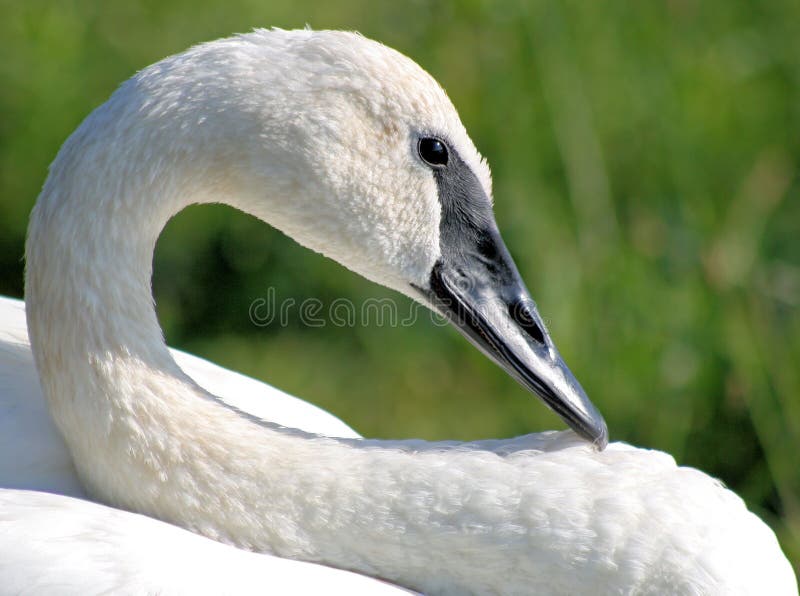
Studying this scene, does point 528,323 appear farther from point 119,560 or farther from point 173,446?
point 119,560

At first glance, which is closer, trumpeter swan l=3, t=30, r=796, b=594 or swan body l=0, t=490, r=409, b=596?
swan body l=0, t=490, r=409, b=596

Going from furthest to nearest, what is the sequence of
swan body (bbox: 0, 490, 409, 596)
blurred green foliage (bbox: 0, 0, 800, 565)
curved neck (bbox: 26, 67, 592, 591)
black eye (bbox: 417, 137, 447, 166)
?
1. blurred green foliage (bbox: 0, 0, 800, 565)
2. black eye (bbox: 417, 137, 447, 166)
3. curved neck (bbox: 26, 67, 592, 591)
4. swan body (bbox: 0, 490, 409, 596)

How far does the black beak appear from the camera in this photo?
80.4 inches

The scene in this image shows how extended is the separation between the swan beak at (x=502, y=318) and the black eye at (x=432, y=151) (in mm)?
167

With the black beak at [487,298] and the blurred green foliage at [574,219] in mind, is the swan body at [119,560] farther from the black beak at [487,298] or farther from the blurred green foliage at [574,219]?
the blurred green foliage at [574,219]

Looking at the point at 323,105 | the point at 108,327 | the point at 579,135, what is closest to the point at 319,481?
→ the point at 108,327

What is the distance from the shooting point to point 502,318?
2.07 metres

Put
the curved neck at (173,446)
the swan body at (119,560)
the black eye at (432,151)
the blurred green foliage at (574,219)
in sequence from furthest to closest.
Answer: the blurred green foliage at (574,219) → the black eye at (432,151) → the curved neck at (173,446) → the swan body at (119,560)

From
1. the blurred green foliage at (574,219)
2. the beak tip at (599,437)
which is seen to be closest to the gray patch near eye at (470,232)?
the beak tip at (599,437)

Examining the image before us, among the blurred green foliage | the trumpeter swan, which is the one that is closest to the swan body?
the trumpeter swan

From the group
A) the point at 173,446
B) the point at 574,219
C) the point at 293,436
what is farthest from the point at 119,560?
the point at 574,219

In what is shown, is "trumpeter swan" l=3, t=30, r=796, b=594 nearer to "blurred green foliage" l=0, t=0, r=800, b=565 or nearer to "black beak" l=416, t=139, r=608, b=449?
"black beak" l=416, t=139, r=608, b=449

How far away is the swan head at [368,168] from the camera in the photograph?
6.13ft

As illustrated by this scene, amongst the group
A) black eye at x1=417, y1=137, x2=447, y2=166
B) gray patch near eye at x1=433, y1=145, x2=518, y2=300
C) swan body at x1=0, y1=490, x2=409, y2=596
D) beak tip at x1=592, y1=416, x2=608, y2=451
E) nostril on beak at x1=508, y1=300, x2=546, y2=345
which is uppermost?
black eye at x1=417, y1=137, x2=447, y2=166
